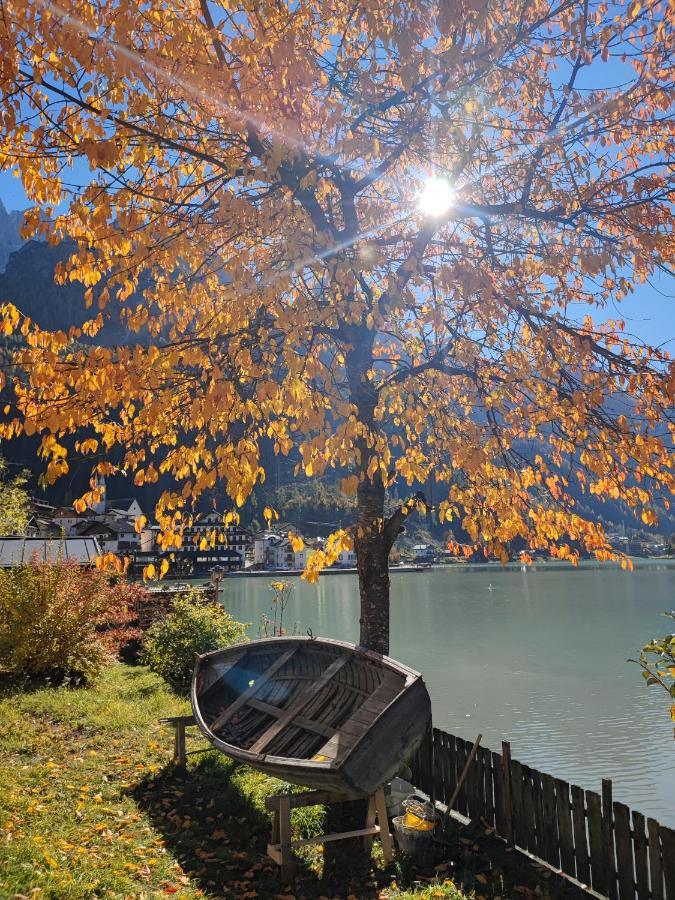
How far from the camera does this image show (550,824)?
22.3ft

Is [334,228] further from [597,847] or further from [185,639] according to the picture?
[185,639]

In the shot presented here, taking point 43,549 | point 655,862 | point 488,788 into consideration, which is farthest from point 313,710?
point 43,549

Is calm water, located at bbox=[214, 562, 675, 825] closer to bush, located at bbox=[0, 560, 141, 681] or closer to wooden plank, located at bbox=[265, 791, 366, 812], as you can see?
wooden plank, located at bbox=[265, 791, 366, 812]

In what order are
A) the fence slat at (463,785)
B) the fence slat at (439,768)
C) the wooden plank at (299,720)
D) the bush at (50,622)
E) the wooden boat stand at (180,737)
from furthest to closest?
the bush at (50,622)
the wooden boat stand at (180,737)
the fence slat at (439,768)
the fence slat at (463,785)
the wooden plank at (299,720)

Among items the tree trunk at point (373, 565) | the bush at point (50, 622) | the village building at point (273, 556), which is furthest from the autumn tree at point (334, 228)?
the village building at point (273, 556)

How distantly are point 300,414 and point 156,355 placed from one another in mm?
1664

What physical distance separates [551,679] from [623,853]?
77.4ft

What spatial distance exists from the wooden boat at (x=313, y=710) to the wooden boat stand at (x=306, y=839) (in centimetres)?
23

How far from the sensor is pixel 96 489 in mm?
7684

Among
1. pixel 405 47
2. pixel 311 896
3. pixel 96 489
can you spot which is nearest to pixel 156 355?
pixel 96 489

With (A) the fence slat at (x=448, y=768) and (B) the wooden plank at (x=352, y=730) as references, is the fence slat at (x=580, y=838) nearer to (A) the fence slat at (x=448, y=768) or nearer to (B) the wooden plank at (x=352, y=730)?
(A) the fence slat at (x=448, y=768)

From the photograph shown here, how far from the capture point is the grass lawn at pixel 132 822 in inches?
230

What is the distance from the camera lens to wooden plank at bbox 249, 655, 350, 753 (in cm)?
798

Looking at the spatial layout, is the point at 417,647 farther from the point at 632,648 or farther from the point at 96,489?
the point at 96,489
